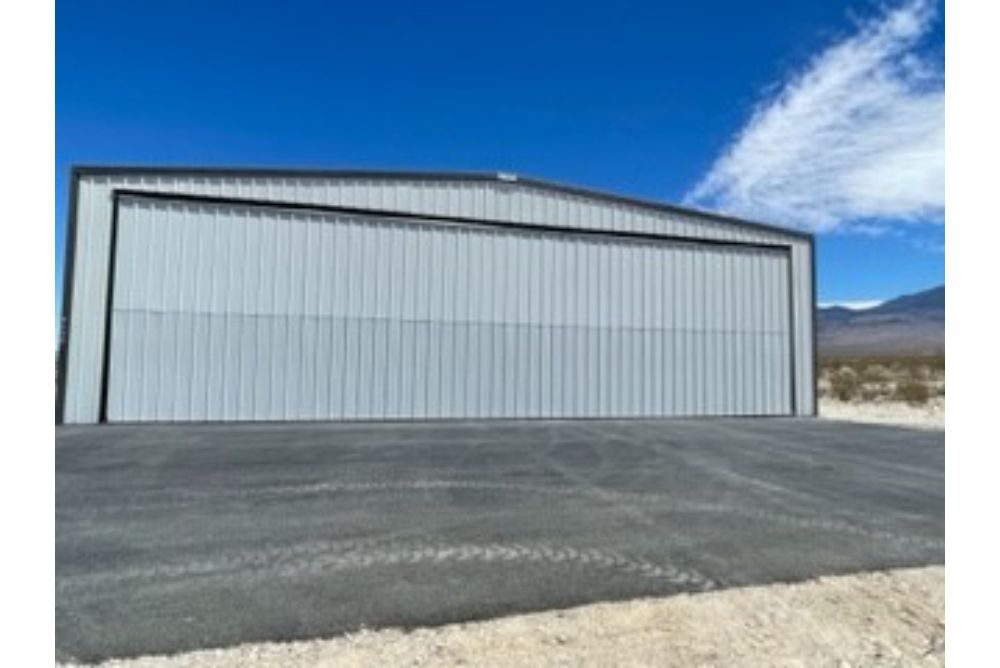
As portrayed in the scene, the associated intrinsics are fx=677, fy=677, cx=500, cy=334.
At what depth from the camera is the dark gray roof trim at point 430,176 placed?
45.9 ft

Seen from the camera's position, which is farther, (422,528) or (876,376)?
(876,376)

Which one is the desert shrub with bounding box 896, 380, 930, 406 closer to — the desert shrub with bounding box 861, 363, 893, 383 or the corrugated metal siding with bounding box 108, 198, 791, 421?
the desert shrub with bounding box 861, 363, 893, 383

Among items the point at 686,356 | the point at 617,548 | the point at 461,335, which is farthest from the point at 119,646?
the point at 686,356

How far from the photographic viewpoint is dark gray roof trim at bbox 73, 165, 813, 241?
45.9 feet

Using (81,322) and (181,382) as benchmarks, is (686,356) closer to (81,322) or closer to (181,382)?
(181,382)

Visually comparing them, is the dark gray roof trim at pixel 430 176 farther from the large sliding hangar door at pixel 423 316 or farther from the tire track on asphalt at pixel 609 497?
the tire track on asphalt at pixel 609 497

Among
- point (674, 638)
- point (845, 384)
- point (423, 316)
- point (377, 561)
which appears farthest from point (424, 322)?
point (845, 384)

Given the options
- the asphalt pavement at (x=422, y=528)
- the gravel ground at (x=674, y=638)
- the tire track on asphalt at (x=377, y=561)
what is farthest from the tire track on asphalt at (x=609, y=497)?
the gravel ground at (x=674, y=638)

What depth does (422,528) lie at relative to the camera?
638 centimetres

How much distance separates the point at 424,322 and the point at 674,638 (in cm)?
1198

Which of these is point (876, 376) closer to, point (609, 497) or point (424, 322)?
point (424, 322)

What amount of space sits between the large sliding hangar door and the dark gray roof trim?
0.43 meters

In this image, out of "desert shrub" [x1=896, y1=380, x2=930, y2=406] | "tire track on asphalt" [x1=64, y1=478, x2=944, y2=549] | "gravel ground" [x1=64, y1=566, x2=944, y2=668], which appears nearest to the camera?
"gravel ground" [x1=64, y1=566, x2=944, y2=668]

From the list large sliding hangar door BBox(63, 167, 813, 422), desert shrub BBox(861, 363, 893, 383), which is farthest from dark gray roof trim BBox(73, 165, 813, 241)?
desert shrub BBox(861, 363, 893, 383)
